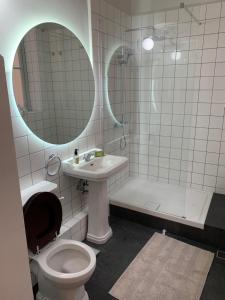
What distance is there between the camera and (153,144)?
3334 millimetres

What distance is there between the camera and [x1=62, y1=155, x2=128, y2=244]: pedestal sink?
7.10ft

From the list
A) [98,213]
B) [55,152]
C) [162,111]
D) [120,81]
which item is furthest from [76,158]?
[162,111]

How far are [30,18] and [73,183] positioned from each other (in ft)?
4.78

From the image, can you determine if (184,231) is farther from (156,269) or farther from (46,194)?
(46,194)

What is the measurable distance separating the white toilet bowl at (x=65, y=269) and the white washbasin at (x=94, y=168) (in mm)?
565

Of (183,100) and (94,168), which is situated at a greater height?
(183,100)

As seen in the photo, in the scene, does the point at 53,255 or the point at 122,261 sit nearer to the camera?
the point at 53,255

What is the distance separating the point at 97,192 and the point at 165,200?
102cm

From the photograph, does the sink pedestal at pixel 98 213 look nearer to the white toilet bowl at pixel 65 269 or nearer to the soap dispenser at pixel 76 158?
the soap dispenser at pixel 76 158

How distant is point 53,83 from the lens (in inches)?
79.2

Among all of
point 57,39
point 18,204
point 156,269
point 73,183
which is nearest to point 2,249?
point 18,204

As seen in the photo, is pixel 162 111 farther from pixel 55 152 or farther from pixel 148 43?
pixel 55 152

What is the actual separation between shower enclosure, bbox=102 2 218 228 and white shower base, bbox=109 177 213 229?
0.01 metres

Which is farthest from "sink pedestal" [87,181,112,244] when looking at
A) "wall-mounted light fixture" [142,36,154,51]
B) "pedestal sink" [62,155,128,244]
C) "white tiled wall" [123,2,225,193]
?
"wall-mounted light fixture" [142,36,154,51]
